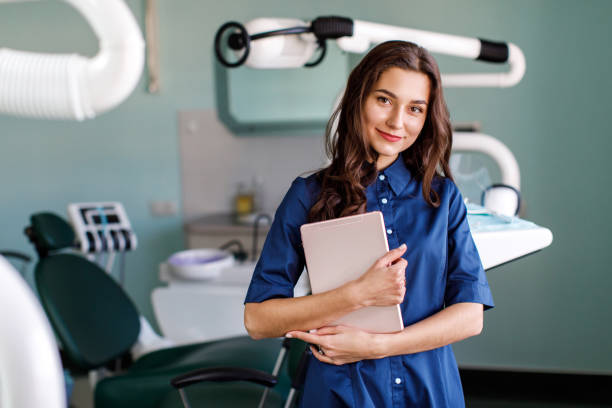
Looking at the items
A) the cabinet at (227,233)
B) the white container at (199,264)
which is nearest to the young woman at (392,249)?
the white container at (199,264)

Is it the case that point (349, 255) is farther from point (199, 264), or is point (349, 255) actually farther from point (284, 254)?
point (199, 264)

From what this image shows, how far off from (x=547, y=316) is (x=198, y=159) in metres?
2.39

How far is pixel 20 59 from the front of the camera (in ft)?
1.42

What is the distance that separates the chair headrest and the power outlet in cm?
139

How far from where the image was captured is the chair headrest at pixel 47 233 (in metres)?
1.77

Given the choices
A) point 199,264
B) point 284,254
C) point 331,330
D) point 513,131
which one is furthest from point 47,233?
point 513,131

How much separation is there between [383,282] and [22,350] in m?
0.53

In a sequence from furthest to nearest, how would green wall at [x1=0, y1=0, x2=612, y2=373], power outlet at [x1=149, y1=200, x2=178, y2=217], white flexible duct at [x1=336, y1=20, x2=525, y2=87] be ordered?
power outlet at [x1=149, y1=200, x2=178, y2=217] < green wall at [x1=0, y1=0, x2=612, y2=373] < white flexible duct at [x1=336, y1=20, x2=525, y2=87]

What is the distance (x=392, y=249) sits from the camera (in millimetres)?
878

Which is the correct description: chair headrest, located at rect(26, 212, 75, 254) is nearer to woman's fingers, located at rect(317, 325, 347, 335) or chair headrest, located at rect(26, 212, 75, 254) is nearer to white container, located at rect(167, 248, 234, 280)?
white container, located at rect(167, 248, 234, 280)

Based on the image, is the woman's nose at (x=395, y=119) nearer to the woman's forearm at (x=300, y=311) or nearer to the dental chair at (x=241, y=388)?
the woman's forearm at (x=300, y=311)

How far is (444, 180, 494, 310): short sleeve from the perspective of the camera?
88 cm

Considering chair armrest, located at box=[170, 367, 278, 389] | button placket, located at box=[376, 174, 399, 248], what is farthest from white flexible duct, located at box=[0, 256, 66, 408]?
chair armrest, located at box=[170, 367, 278, 389]

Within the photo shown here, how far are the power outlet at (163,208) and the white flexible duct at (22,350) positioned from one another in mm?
2915
